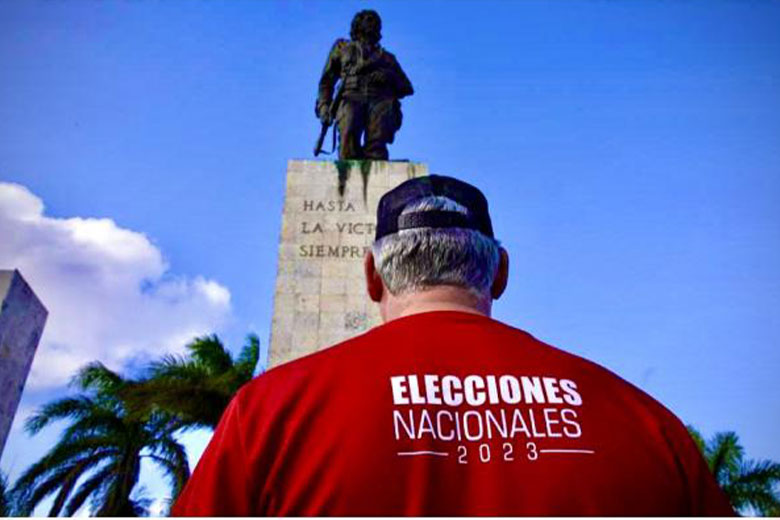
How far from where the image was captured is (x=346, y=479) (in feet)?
3.56

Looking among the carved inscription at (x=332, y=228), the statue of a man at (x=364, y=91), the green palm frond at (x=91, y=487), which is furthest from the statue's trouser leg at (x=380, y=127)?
the green palm frond at (x=91, y=487)

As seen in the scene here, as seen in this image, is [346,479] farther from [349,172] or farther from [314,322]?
[349,172]

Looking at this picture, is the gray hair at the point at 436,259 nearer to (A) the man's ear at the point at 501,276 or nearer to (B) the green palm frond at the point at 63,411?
(A) the man's ear at the point at 501,276

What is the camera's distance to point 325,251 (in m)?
6.01

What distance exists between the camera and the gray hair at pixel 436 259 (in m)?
1.49

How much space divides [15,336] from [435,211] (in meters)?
5.61

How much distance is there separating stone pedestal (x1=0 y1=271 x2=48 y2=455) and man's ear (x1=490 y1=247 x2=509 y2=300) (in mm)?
5197

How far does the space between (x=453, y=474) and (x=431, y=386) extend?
173 millimetres

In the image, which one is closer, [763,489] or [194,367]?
[194,367]

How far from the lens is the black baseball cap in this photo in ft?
5.11

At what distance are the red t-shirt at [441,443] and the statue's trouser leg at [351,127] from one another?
5.87 m

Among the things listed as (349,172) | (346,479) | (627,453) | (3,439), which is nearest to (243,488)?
(346,479)

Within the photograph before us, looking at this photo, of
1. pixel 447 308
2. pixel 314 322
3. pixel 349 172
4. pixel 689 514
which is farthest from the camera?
pixel 349 172

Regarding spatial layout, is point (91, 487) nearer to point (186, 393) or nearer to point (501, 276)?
point (186, 393)
